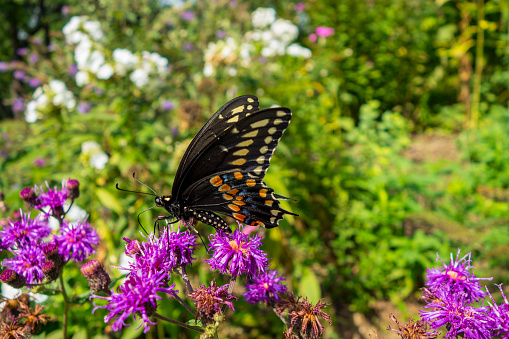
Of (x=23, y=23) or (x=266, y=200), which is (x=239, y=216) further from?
(x=23, y=23)

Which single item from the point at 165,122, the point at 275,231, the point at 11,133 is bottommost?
the point at 275,231

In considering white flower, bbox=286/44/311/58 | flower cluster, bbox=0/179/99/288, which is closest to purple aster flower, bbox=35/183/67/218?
flower cluster, bbox=0/179/99/288

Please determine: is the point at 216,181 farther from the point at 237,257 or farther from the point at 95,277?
the point at 95,277

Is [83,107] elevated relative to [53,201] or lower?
elevated

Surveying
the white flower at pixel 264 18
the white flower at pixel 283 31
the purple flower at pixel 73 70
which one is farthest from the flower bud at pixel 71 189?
the white flower at pixel 264 18

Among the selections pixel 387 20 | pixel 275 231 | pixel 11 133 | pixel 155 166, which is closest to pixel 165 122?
pixel 155 166

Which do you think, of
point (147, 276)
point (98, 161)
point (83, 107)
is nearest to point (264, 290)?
point (147, 276)
